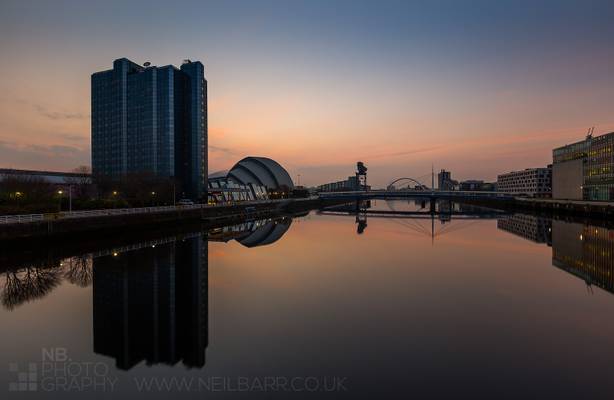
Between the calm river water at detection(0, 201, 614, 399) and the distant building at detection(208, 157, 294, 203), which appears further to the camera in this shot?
the distant building at detection(208, 157, 294, 203)

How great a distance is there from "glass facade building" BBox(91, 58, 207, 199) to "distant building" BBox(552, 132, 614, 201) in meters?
88.2

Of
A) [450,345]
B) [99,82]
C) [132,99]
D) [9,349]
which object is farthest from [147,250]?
[99,82]

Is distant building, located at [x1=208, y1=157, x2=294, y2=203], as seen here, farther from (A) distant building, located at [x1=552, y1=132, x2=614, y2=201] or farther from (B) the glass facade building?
(A) distant building, located at [x1=552, y1=132, x2=614, y2=201]

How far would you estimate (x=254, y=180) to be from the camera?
112500mm

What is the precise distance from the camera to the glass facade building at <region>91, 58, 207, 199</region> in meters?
93.8

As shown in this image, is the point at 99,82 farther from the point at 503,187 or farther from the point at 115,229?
the point at 503,187

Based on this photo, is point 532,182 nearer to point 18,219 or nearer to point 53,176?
point 18,219

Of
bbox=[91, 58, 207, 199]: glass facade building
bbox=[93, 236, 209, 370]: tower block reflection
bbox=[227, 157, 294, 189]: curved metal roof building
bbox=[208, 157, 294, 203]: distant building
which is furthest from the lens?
bbox=[227, 157, 294, 189]: curved metal roof building

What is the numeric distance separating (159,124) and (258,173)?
34.2 m

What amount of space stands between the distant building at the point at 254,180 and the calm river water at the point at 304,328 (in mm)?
73917

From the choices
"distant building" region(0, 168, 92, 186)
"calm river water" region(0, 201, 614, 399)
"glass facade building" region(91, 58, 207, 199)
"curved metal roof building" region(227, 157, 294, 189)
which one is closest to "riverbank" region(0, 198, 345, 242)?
"calm river water" region(0, 201, 614, 399)

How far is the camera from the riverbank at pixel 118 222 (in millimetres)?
25266

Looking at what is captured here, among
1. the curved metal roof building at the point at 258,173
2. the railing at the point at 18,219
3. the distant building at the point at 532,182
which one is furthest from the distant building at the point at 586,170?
the railing at the point at 18,219

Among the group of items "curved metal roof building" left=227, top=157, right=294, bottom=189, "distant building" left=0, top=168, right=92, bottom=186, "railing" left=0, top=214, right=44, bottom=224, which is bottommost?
"railing" left=0, top=214, right=44, bottom=224
